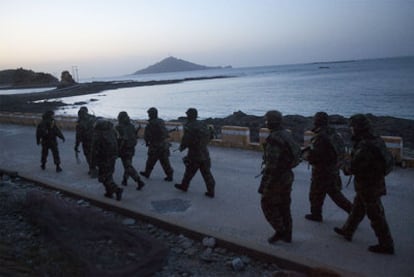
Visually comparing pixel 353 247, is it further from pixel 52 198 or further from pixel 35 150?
pixel 35 150

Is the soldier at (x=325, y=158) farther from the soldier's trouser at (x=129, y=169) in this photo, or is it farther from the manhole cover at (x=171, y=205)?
the soldier's trouser at (x=129, y=169)

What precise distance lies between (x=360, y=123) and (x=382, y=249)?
1663 millimetres

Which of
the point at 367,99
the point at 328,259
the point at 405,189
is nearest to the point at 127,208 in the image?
the point at 328,259

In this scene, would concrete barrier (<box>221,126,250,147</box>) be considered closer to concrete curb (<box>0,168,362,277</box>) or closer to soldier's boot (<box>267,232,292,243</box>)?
concrete curb (<box>0,168,362,277</box>)

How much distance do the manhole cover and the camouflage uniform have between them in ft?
7.08

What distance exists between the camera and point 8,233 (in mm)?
5879

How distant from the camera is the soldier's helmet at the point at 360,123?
4.43m

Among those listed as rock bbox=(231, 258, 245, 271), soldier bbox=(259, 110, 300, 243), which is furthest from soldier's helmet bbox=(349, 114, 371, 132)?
rock bbox=(231, 258, 245, 271)

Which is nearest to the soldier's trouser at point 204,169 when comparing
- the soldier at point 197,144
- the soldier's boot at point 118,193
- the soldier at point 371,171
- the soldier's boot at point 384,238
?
the soldier at point 197,144

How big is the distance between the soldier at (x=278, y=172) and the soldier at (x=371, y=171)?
0.75 meters

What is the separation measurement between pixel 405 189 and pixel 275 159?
3891 mm

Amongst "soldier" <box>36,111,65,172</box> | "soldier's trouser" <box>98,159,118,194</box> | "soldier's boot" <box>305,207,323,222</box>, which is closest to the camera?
"soldier's boot" <box>305,207,323,222</box>

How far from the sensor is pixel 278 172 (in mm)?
4820

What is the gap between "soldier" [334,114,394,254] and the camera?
171 inches
